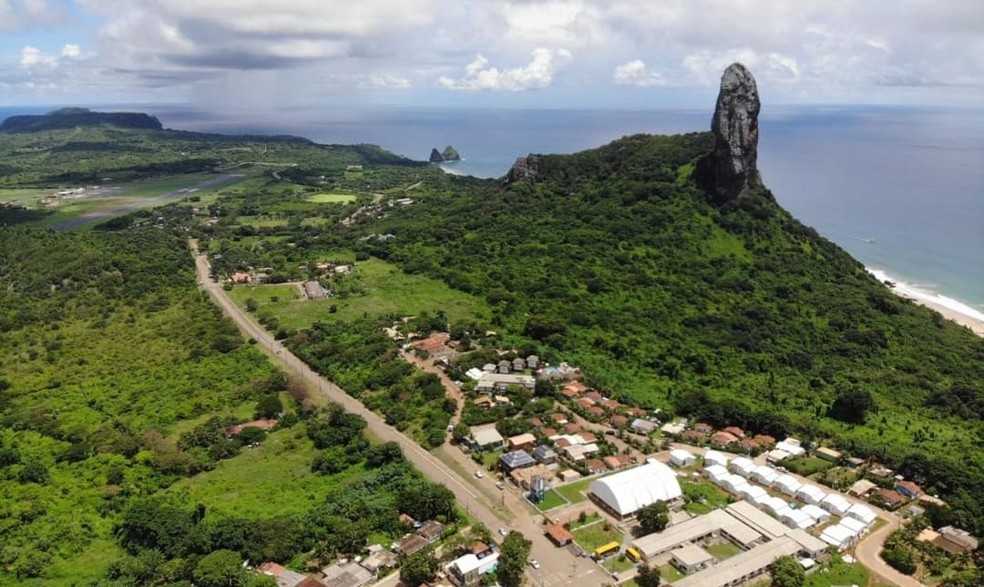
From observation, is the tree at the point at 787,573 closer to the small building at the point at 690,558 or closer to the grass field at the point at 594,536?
the small building at the point at 690,558

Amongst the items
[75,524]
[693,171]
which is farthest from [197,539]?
[693,171]


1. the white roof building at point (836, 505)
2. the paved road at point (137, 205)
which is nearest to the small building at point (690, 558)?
the white roof building at point (836, 505)

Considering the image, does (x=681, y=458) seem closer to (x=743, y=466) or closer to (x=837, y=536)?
(x=743, y=466)

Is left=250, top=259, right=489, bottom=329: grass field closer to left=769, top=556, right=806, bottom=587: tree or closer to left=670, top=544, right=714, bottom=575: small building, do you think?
left=670, top=544, right=714, bottom=575: small building

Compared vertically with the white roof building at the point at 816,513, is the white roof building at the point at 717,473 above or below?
above

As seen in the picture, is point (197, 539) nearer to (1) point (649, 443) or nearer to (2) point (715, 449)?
(1) point (649, 443)

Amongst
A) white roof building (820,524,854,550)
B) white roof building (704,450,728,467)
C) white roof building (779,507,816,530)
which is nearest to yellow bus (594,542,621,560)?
white roof building (779,507,816,530)
